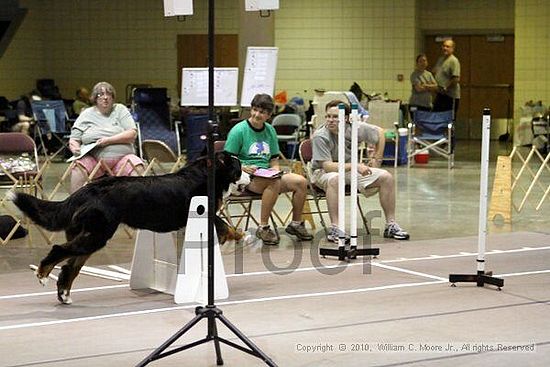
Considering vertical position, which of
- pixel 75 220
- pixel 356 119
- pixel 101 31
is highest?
pixel 101 31

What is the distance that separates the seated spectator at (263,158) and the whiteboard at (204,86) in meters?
2.19

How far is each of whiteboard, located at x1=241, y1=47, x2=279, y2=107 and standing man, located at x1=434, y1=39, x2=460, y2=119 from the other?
5.76 meters

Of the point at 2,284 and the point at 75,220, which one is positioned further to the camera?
the point at 2,284

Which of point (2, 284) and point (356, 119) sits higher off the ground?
point (356, 119)

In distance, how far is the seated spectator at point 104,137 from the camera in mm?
7629

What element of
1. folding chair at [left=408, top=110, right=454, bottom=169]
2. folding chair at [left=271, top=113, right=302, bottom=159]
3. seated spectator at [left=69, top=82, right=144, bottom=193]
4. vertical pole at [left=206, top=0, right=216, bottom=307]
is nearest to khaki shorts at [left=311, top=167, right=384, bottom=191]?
seated spectator at [left=69, top=82, right=144, bottom=193]

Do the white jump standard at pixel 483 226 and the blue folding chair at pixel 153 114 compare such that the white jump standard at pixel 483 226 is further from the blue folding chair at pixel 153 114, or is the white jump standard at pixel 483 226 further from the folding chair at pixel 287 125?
the folding chair at pixel 287 125

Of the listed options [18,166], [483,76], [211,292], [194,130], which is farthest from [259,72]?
[483,76]

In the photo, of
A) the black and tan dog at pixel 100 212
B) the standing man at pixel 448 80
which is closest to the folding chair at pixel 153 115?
the standing man at pixel 448 80

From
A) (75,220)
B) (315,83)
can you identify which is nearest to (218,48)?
(315,83)

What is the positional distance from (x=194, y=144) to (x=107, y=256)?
5.35 metres

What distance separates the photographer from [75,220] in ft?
17.9

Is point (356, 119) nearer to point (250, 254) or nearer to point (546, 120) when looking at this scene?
point (250, 254)

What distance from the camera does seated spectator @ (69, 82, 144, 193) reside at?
7.63 metres
